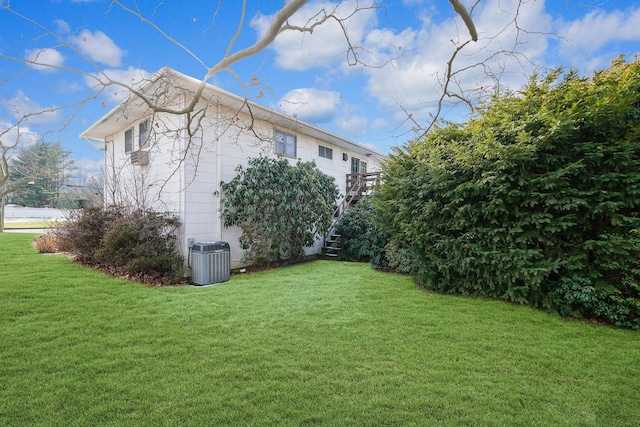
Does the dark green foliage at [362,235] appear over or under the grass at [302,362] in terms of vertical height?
over

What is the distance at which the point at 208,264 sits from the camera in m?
6.38

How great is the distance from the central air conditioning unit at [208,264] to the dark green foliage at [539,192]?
4.15 m

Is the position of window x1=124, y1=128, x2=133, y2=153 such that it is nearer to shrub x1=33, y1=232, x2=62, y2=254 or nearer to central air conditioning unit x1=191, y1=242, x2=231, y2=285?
shrub x1=33, y1=232, x2=62, y2=254

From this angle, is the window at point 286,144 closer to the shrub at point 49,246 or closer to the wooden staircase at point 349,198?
the wooden staircase at point 349,198

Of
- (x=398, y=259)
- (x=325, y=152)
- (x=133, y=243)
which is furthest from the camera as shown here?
(x=325, y=152)

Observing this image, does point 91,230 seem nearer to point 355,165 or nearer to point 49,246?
point 49,246

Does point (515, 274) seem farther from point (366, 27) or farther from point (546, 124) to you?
point (366, 27)

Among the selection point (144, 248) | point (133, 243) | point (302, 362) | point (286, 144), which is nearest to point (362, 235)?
point (286, 144)

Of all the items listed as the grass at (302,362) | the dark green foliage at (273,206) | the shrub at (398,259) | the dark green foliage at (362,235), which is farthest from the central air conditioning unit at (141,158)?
the shrub at (398,259)

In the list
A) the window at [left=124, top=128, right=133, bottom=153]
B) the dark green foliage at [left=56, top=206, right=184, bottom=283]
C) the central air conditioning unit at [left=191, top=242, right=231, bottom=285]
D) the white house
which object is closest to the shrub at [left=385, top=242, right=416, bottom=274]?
the white house

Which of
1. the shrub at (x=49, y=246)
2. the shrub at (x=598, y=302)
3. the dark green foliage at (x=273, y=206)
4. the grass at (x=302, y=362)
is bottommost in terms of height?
the grass at (x=302, y=362)

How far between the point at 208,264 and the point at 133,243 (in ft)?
5.67

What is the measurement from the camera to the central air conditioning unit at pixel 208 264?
6.32 meters

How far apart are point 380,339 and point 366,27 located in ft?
11.6
